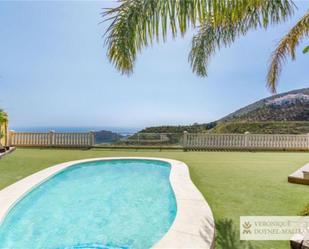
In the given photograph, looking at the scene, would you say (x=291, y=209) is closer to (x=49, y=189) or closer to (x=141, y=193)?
(x=141, y=193)

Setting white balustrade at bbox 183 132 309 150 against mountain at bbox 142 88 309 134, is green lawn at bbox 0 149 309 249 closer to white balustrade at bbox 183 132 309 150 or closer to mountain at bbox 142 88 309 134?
white balustrade at bbox 183 132 309 150

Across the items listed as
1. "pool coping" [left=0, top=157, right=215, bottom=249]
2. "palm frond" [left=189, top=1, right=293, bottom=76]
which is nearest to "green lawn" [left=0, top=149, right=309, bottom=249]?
"pool coping" [left=0, top=157, right=215, bottom=249]

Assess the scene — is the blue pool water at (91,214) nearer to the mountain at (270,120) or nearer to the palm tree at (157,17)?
the palm tree at (157,17)

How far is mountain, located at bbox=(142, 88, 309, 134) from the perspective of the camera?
48.9 feet

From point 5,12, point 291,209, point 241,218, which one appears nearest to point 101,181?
point 241,218

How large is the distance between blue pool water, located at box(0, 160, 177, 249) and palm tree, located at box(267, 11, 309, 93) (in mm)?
4062

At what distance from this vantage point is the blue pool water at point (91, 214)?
309 centimetres

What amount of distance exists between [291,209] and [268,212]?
1.35 ft

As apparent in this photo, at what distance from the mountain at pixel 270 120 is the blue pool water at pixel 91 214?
10.8 meters

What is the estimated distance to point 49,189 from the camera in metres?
5.35

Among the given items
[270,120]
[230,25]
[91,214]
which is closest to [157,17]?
[230,25]

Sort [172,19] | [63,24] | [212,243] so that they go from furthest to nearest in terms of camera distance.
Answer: [63,24] → [172,19] → [212,243]

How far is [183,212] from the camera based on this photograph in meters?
3.21

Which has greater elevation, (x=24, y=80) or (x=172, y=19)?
(x=24, y=80)
